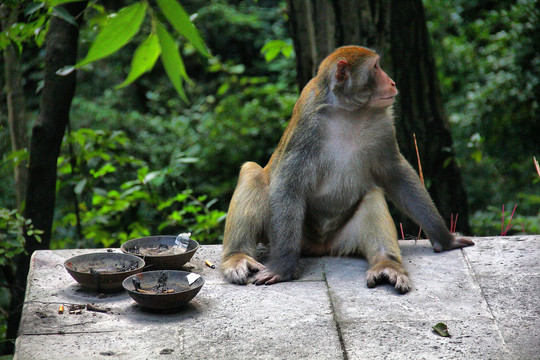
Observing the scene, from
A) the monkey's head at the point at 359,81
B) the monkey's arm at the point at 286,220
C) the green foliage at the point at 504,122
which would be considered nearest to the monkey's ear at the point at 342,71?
the monkey's head at the point at 359,81

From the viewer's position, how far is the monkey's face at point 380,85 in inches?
175

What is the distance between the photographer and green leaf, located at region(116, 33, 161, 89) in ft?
5.72

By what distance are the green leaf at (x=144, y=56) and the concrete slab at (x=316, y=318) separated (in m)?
2.06

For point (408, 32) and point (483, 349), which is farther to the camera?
point (408, 32)

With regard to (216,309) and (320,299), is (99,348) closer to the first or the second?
(216,309)

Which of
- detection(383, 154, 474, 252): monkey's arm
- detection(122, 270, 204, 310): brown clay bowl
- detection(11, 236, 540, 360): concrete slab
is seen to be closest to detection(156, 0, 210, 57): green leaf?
detection(11, 236, 540, 360): concrete slab

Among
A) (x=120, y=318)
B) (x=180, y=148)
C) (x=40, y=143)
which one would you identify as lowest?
(x=180, y=148)

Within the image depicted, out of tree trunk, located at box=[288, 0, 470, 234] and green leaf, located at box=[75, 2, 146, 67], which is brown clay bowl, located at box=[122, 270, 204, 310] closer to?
green leaf, located at box=[75, 2, 146, 67]

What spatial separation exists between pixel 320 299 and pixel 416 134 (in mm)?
3083

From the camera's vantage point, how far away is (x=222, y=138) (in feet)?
31.0

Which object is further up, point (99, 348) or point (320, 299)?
point (99, 348)

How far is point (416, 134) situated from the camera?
6.62 metres

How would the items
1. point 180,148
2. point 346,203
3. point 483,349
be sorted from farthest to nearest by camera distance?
point 180,148, point 346,203, point 483,349

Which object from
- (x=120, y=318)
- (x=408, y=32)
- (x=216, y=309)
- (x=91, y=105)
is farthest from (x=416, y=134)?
(x=91, y=105)
